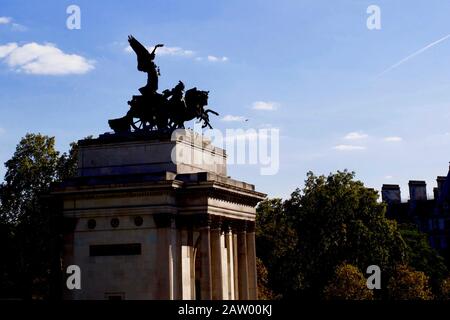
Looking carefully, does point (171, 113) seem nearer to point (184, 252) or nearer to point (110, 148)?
point (110, 148)

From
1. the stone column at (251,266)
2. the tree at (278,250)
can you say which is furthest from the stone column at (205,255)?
the tree at (278,250)

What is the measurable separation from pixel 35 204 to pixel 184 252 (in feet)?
110

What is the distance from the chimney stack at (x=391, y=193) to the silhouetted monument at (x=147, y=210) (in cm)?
8828

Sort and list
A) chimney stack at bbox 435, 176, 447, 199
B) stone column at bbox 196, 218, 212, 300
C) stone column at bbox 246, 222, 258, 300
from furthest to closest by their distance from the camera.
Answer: chimney stack at bbox 435, 176, 447, 199 < stone column at bbox 246, 222, 258, 300 < stone column at bbox 196, 218, 212, 300

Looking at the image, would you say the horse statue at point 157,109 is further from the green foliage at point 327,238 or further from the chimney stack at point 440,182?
the chimney stack at point 440,182

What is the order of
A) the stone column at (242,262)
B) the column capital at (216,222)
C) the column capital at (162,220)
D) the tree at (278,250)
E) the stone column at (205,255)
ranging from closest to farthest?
1. the column capital at (162,220)
2. the stone column at (205,255)
3. the column capital at (216,222)
4. the stone column at (242,262)
5. the tree at (278,250)

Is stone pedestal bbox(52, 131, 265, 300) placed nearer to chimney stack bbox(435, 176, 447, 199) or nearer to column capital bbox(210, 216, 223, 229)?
column capital bbox(210, 216, 223, 229)

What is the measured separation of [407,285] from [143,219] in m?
37.4

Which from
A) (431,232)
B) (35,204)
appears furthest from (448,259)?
(35,204)

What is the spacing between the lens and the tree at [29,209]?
68.4 meters

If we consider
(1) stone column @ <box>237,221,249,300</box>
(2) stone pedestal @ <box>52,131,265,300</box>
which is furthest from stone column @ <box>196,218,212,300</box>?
(1) stone column @ <box>237,221,249,300</box>

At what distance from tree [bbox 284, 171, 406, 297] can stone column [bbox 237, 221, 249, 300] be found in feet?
92.8

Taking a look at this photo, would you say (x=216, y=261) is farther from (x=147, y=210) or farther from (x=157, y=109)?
(x=157, y=109)

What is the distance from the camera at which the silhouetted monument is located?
39.0 metres
